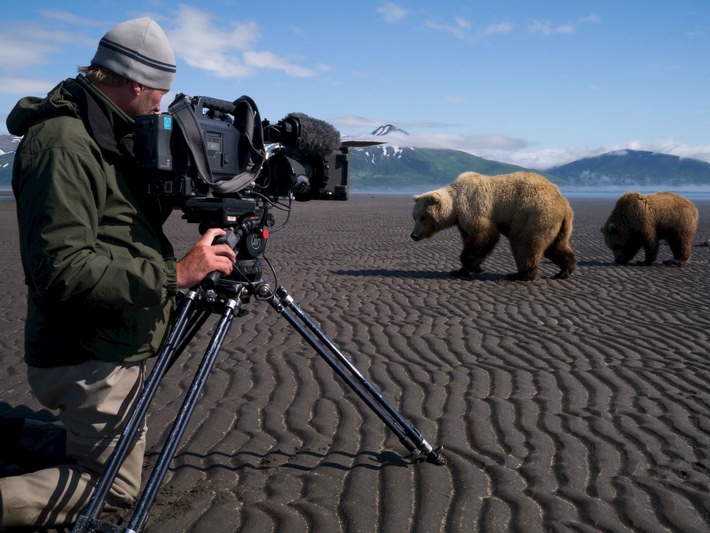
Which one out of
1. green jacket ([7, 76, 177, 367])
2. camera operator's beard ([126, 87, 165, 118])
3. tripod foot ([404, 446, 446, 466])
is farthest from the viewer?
tripod foot ([404, 446, 446, 466])

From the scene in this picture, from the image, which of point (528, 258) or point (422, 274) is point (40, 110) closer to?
point (528, 258)

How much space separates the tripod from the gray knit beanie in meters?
0.81

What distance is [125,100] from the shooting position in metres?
2.98

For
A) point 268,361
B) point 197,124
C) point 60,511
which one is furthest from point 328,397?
point 197,124

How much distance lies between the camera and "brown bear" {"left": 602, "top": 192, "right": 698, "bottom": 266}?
46.9 feet

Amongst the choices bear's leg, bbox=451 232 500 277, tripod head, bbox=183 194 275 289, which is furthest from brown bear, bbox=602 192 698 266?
tripod head, bbox=183 194 275 289

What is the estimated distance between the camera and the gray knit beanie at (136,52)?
2857mm

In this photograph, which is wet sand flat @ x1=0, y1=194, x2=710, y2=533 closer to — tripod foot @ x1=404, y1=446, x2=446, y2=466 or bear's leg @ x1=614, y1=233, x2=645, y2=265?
tripod foot @ x1=404, y1=446, x2=446, y2=466

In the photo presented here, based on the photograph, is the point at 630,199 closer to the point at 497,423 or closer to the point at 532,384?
the point at 532,384

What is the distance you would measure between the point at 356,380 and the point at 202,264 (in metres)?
1.37

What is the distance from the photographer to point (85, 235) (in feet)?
8.82

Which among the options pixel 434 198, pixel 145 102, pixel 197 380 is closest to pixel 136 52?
pixel 145 102

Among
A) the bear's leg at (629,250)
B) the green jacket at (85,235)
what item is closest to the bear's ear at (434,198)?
the bear's leg at (629,250)

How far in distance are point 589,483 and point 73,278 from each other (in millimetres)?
3206
